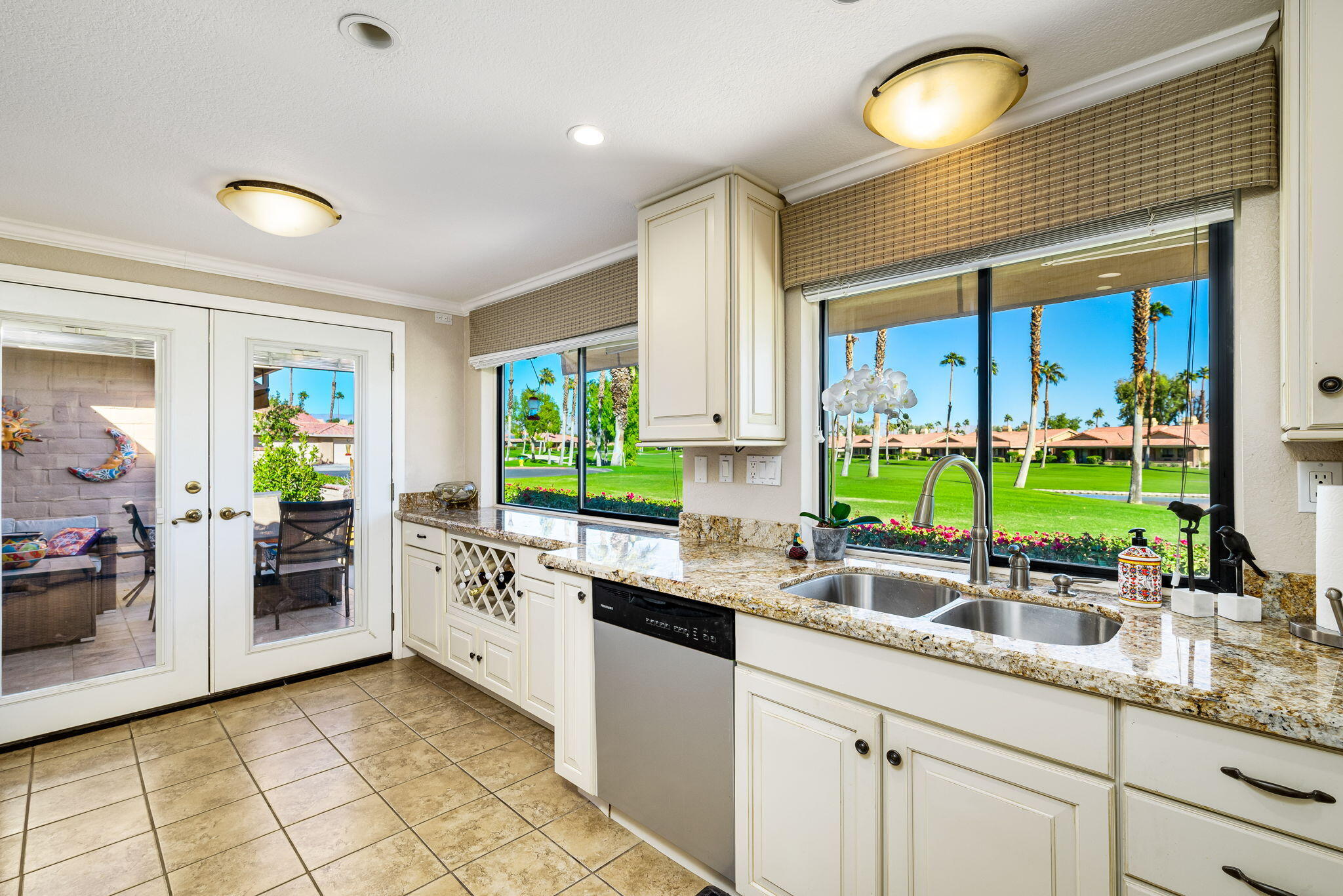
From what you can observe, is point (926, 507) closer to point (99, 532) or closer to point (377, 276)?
point (377, 276)

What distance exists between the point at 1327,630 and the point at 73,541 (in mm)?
4517

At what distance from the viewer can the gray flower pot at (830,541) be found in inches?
83.4

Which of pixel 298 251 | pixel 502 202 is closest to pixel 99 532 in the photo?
pixel 298 251

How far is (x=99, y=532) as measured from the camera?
9.48 ft

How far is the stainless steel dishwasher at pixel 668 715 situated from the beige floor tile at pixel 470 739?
0.82 m

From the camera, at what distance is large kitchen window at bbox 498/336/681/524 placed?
325 cm

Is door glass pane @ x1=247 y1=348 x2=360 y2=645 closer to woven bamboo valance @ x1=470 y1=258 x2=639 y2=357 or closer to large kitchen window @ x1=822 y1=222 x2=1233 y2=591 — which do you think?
woven bamboo valance @ x1=470 y1=258 x2=639 y2=357

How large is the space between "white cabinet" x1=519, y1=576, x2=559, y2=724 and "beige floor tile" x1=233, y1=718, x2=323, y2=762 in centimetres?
100

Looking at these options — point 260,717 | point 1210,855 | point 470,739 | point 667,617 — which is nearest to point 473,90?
point 667,617

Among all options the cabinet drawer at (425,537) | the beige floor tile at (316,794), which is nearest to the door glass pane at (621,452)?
the cabinet drawer at (425,537)

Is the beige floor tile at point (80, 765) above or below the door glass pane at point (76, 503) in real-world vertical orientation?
below

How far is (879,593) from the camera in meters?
1.98

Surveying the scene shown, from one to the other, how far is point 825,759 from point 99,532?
3.47m

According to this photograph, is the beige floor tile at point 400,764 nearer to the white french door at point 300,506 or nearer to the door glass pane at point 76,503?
the white french door at point 300,506
